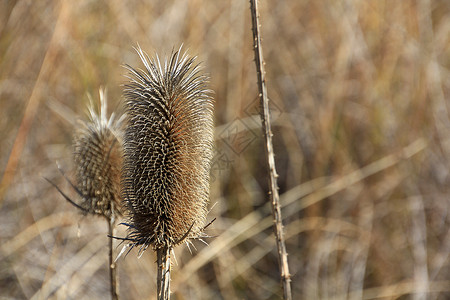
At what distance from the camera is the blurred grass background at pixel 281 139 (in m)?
3.21

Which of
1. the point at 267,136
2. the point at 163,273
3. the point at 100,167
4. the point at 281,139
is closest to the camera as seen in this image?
the point at 267,136

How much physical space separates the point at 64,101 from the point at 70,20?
22.3 inches

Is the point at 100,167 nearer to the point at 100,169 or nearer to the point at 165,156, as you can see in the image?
the point at 100,169

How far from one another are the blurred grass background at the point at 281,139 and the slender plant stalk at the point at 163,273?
1.72 metres

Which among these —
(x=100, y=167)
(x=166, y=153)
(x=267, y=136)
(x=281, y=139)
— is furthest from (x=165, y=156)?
(x=281, y=139)

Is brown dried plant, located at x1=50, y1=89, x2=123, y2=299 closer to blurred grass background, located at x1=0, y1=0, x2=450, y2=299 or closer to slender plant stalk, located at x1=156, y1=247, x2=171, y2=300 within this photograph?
slender plant stalk, located at x1=156, y1=247, x2=171, y2=300

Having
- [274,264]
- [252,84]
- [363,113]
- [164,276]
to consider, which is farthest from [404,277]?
[164,276]

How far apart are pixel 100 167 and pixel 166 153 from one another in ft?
1.53

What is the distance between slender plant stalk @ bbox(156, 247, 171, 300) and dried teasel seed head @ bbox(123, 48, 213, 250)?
3 centimetres

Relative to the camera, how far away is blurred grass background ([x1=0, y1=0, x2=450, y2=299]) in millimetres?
3211

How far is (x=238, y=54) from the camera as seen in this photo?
12.0 ft

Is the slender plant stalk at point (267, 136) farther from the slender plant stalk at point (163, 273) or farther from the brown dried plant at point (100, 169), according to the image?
the brown dried plant at point (100, 169)

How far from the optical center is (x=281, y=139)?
398cm

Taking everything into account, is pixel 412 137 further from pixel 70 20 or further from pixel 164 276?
pixel 164 276
